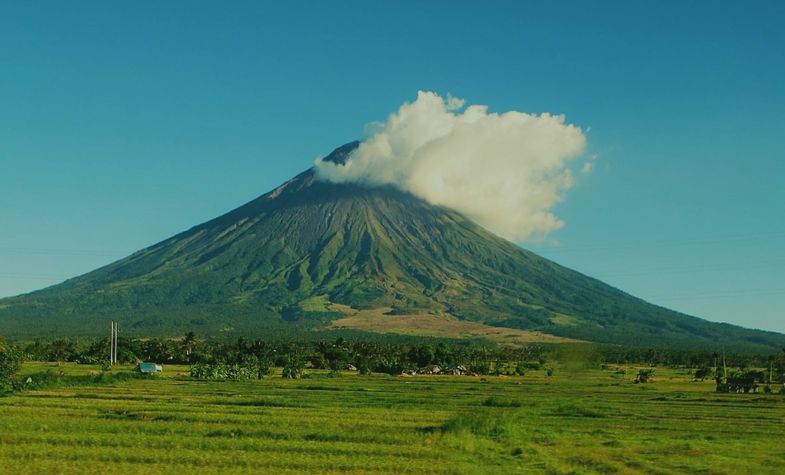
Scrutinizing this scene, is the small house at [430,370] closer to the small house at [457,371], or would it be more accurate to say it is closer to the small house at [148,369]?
the small house at [457,371]

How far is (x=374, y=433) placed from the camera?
35.0 meters

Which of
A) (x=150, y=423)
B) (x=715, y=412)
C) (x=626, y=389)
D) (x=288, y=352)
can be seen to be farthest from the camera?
(x=288, y=352)

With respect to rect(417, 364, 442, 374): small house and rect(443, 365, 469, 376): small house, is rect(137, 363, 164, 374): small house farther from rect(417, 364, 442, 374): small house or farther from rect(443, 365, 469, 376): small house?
rect(443, 365, 469, 376): small house

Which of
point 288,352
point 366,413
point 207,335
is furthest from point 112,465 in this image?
point 207,335

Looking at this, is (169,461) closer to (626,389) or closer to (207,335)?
(626,389)

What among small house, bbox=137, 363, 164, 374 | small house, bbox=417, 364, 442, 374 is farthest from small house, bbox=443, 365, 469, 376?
small house, bbox=137, 363, 164, 374

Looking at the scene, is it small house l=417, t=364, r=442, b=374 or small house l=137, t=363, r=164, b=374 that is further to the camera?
small house l=417, t=364, r=442, b=374

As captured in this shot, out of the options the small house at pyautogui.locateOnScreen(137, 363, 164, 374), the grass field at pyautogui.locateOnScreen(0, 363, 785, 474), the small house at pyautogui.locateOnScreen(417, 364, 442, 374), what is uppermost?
the grass field at pyautogui.locateOnScreen(0, 363, 785, 474)

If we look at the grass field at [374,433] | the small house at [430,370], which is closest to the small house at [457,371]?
the small house at [430,370]

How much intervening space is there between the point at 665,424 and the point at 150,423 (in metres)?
27.3

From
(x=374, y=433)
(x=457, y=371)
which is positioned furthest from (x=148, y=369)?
(x=374, y=433)

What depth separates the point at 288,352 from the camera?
382ft

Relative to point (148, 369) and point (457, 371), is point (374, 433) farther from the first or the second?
point (457, 371)

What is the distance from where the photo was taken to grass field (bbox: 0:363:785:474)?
2761cm
